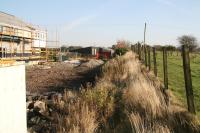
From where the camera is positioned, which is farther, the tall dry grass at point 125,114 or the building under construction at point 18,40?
the building under construction at point 18,40

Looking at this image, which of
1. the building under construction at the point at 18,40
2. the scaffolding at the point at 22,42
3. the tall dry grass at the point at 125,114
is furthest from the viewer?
the scaffolding at the point at 22,42

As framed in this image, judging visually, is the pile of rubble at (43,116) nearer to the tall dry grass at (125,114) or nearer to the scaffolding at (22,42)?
the tall dry grass at (125,114)

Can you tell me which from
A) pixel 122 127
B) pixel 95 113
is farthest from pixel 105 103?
pixel 122 127

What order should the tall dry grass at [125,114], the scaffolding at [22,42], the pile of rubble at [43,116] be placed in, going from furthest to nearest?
the scaffolding at [22,42]
the pile of rubble at [43,116]
the tall dry grass at [125,114]

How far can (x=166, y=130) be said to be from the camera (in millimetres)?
5734

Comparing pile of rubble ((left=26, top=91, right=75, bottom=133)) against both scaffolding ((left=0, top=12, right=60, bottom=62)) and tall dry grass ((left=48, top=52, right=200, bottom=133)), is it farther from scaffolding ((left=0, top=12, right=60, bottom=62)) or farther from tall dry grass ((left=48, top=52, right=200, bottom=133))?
scaffolding ((left=0, top=12, right=60, bottom=62))

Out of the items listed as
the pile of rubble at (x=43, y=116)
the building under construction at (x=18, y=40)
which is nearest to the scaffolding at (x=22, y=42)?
the building under construction at (x=18, y=40)

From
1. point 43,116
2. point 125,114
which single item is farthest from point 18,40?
point 125,114

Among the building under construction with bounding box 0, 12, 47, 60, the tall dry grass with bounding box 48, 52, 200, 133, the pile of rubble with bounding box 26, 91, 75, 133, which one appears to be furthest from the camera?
the building under construction with bounding box 0, 12, 47, 60

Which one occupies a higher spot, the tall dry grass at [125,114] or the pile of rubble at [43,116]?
the tall dry grass at [125,114]

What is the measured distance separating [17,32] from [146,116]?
101 ft

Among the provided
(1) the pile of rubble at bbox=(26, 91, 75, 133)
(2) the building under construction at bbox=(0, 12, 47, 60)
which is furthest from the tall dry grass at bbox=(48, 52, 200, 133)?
(2) the building under construction at bbox=(0, 12, 47, 60)

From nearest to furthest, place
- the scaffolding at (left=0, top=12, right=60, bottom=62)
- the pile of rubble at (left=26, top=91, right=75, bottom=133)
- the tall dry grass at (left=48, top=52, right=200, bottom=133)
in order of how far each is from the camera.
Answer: the tall dry grass at (left=48, top=52, right=200, bottom=133) → the pile of rubble at (left=26, top=91, right=75, bottom=133) → the scaffolding at (left=0, top=12, right=60, bottom=62)

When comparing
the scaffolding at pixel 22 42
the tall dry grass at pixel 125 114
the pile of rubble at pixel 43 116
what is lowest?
the pile of rubble at pixel 43 116
